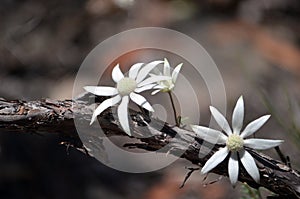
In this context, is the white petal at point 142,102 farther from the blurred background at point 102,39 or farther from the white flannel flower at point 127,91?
the blurred background at point 102,39

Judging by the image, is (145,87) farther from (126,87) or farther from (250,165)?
(250,165)

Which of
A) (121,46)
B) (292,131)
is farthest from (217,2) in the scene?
(292,131)

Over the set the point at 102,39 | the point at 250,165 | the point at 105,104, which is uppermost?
the point at 102,39

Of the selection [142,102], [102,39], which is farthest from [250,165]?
[102,39]

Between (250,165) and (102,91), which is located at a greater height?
(102,91)

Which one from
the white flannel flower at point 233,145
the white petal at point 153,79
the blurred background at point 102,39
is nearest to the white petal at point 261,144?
the white flannel flower at point 233,145

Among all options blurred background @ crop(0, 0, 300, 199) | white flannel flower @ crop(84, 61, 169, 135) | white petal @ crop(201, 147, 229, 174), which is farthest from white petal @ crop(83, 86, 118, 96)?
blurred background @ crop(0, 0, 300, 199)

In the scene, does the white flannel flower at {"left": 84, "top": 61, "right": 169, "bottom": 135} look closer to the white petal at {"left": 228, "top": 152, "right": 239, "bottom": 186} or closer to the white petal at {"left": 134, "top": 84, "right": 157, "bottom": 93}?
the white petal at {"left": 134, "top": 84, "right": 157, "bottom": 93}

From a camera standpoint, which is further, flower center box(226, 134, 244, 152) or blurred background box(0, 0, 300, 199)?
blurred background box(0, 0, 300, 199)
